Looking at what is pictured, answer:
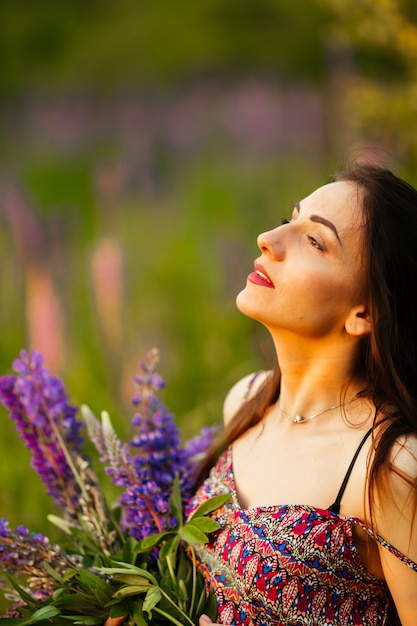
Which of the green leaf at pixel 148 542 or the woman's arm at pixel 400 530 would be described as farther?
the green leaf at pixel 148 542

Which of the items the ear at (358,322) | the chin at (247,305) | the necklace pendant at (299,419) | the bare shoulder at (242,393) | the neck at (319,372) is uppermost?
the chin at (247,305)

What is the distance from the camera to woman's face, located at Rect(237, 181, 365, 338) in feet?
5.74

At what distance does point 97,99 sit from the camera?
596cm

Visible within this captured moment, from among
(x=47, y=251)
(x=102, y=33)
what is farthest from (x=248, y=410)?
(x=102, y=33)

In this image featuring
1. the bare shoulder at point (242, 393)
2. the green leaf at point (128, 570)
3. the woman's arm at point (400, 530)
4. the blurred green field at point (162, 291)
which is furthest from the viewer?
the blurred green field at point (162, 291)

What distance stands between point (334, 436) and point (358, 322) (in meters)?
0.23

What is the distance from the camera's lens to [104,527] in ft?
6.31

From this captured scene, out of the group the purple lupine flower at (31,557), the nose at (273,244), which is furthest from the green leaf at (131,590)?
the nose at (273,244)

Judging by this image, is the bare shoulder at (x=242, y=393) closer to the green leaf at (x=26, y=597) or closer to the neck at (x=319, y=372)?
the neck at (x=319, y=372)

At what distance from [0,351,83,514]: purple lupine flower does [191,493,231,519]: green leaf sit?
36cm

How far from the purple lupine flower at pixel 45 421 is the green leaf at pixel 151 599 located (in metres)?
0.38

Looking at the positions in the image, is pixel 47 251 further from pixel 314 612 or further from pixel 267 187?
pixel 314 612

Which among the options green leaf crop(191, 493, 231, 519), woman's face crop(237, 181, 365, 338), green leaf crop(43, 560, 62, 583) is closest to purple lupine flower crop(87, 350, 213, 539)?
green leaf crop(191, 493, 231, 519)

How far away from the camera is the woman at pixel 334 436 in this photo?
1631mm
